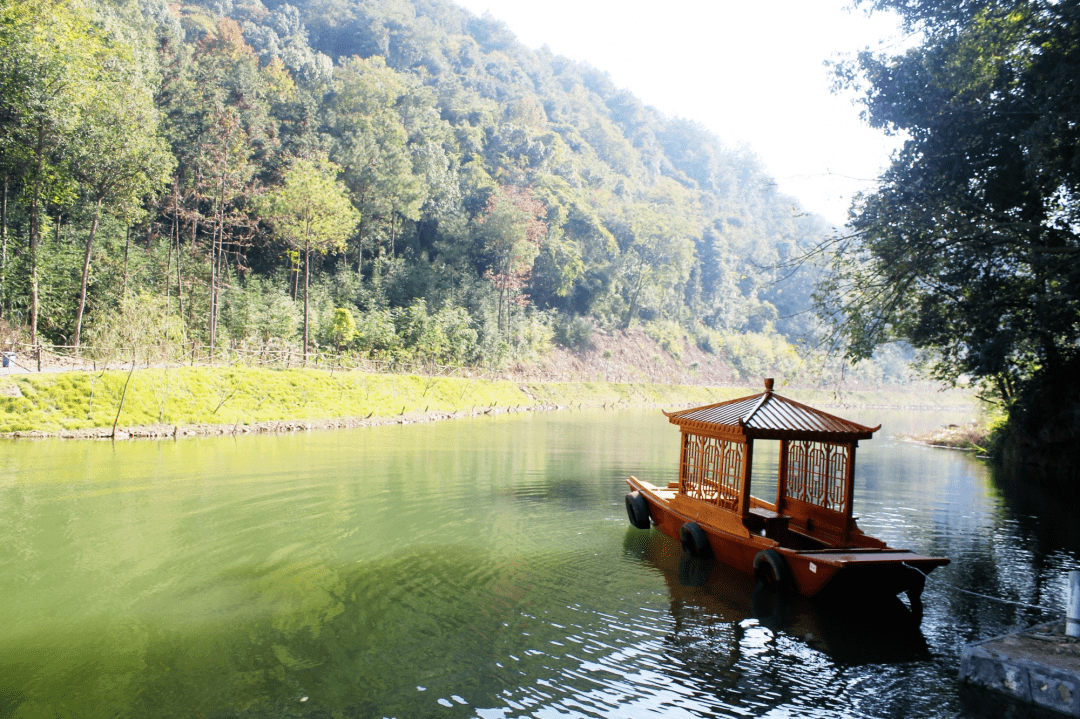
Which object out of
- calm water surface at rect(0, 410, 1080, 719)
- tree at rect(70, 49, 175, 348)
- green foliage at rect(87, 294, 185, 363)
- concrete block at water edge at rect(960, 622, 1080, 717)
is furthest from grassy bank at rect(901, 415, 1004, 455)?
tree at rect(70, 49, 175, 348)

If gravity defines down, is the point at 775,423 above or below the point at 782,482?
above

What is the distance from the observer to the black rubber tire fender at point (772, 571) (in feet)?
22.2

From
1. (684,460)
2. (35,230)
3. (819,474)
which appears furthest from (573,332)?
(819,474)

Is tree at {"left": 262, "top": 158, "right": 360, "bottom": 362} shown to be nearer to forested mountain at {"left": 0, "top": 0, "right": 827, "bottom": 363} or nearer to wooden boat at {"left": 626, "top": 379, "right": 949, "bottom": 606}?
forested mountain at {"left": 0, "top": 0, "right": 827, "bottom": 363}

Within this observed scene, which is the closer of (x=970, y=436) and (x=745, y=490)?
(x=745, y=490)

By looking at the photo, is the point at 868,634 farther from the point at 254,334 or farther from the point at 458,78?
the point at 458,78

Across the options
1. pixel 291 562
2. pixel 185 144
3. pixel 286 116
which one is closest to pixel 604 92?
pixel 286 116

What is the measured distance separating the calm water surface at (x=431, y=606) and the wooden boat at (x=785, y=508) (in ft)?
1.14

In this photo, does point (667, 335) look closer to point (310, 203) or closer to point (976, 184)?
point (310, 203)

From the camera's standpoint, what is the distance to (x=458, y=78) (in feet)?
228

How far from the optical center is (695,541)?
811 centimetres

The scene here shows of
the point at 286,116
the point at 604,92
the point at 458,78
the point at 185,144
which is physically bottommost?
the point at 185,144

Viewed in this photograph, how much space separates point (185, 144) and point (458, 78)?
46.2 meters

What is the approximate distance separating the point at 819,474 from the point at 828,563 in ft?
7.86
